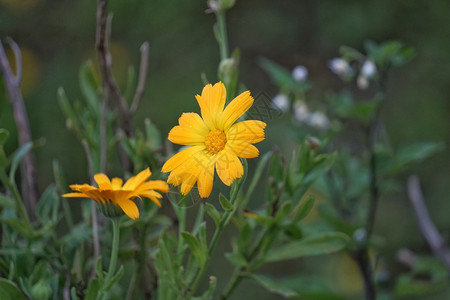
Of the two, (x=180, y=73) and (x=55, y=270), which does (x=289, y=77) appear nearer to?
(x=55, y=270)

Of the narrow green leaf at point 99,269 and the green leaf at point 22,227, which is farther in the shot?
the green leaf at point 22,227

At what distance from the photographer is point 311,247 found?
66 centimetres

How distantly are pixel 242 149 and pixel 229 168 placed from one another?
0.02 m

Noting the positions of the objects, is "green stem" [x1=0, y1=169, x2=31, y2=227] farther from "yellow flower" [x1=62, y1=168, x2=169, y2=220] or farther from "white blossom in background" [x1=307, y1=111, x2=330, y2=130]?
"white blossom in background" [x1=307, y1=111, x2=330, y2=130]

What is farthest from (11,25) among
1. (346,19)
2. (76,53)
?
(346,19)

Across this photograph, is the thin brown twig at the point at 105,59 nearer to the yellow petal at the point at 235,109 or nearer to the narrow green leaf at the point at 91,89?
the narrow green leaf at the point at 91,89

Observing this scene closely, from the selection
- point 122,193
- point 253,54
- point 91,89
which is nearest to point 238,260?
point 122,193

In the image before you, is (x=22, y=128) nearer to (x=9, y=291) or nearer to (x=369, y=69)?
(x=9, y=291)

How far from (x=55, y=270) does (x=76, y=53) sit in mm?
994

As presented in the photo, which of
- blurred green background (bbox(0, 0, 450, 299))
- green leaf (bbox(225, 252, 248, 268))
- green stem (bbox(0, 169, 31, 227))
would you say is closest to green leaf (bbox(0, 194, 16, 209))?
green stem (bbox(0, 169, 31, 227))

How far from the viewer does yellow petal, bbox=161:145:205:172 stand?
17.7 inches

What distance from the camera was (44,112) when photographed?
147 cm

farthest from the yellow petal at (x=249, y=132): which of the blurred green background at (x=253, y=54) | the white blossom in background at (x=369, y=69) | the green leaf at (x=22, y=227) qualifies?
the blurred green background at (x=253, y=54)

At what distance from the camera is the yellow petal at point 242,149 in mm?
432
